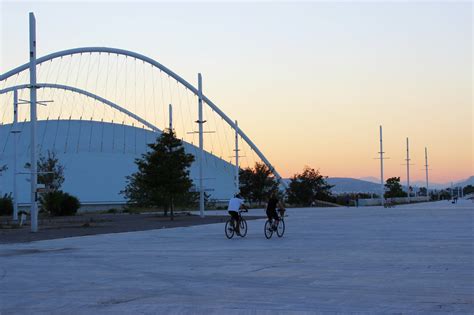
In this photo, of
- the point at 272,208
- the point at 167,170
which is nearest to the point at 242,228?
the point at 272,208

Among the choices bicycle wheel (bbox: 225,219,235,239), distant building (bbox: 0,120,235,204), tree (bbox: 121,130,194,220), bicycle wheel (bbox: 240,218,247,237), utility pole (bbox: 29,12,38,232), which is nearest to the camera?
bicycle wheel (bbox: 225,219,235,239)

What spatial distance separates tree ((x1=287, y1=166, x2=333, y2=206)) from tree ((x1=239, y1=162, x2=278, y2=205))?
181 inches

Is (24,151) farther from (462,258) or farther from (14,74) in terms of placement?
(462,258)

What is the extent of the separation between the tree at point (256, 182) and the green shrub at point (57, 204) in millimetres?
25069

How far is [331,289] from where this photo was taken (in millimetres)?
10406

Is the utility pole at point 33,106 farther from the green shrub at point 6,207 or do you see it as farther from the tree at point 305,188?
the tree at point 305,188

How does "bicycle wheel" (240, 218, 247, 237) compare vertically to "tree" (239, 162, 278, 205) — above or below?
below

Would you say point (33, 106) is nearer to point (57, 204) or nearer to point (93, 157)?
point (57, 204)

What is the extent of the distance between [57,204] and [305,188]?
35.0 meters

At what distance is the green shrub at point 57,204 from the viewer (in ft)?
171

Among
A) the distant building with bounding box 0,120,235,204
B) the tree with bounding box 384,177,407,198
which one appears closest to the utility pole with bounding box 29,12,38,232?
the distant building with bounding box 0,120,235,204

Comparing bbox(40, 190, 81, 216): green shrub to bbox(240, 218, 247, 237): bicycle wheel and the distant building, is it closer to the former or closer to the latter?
the distant building

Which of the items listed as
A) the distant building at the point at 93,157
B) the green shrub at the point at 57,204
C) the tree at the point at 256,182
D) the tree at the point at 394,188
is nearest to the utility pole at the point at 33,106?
the green shrub at the point at 57,204

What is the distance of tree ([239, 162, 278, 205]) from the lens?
7538 centimetres
